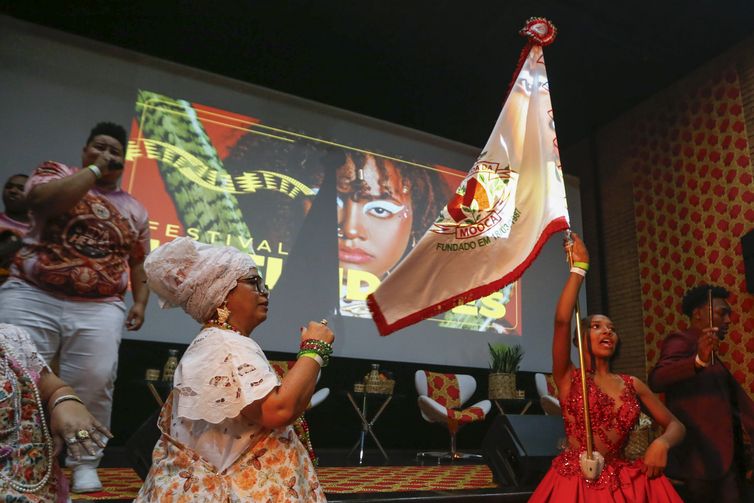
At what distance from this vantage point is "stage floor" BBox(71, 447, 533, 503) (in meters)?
3.03

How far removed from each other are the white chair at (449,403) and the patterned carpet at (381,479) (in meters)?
0.46

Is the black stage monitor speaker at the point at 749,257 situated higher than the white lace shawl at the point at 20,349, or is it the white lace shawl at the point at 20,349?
A: the black stage monitor speaker at the point at 749,257

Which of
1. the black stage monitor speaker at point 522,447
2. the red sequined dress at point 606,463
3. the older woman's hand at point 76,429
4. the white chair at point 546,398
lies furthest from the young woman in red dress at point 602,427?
the white chair at point 546,398

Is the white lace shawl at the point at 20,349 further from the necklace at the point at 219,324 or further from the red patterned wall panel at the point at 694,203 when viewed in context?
the red patterned wall panel at the point at 694,203

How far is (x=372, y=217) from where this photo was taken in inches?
259

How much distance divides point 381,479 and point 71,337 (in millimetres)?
2415

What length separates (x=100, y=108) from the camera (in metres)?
5.52

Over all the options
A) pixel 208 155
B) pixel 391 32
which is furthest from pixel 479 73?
pixel 208 155

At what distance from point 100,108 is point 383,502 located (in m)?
4.74

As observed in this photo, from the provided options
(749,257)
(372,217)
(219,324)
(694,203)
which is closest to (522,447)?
(219,324)

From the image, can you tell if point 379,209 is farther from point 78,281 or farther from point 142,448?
point 142,448

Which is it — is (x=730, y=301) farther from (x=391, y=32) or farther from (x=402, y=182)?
(x=391, y=32)

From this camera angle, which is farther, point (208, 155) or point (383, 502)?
point (208, 155)

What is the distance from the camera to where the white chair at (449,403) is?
5.54 metres
